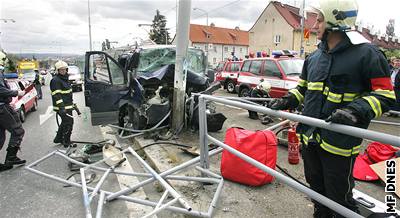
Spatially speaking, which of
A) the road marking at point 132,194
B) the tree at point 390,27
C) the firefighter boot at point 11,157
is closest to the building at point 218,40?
the tree at point 390,27

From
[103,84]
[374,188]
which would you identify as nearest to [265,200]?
[374,188]

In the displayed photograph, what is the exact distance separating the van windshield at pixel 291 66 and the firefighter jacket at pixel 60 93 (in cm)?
683

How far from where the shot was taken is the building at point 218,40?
2216 inches

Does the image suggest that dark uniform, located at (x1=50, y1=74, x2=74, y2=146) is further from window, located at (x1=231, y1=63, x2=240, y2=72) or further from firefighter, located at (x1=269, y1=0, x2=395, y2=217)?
window, located at (x1=231, y1=63, x2=240, y2=72)

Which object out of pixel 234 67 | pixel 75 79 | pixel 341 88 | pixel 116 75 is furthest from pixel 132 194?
pixel 75 79

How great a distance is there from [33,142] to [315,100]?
6.55 m

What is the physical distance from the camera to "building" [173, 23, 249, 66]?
5628cm

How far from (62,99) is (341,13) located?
581 cm

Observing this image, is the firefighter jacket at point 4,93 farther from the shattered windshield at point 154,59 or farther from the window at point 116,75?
the shattered windshield at point 154,59

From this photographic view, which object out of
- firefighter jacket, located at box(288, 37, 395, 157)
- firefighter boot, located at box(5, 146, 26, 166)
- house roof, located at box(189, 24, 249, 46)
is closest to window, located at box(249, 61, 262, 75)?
firefighter boot, located at box(5, 146, 26, 166)

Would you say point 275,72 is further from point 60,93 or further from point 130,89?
point 60,93

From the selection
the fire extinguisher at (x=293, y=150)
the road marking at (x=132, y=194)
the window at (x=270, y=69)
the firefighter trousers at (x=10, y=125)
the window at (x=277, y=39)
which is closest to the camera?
the road marking at (x=132, y=194)

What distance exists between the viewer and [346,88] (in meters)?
2.11

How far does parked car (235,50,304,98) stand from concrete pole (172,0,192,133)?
→ 460 centimetres
